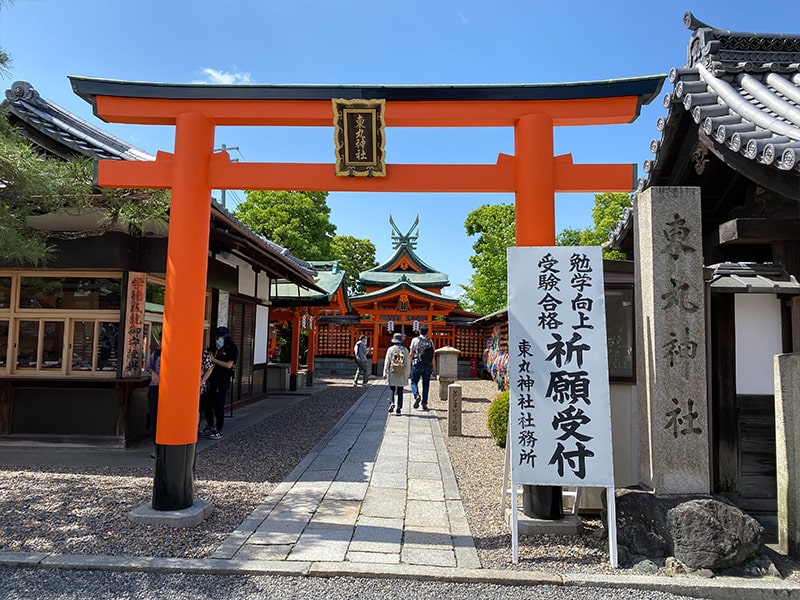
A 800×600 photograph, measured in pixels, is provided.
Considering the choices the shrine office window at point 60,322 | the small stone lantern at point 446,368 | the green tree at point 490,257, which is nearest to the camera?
the shrine office window at point 60,322

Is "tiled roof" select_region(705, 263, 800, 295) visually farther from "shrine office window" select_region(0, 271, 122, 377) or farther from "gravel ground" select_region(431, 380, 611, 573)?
"shrine office window" select_region(0, 271, 122, 377)

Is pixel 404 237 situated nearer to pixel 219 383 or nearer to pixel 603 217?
pixel 603 217

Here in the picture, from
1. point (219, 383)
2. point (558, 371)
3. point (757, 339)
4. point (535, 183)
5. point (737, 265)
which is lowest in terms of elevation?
point (219, 383)

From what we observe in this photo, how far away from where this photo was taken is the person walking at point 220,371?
8039mm

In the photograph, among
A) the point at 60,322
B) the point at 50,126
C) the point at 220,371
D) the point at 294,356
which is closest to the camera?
the point at 50,126

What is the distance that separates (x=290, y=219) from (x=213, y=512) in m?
22.3

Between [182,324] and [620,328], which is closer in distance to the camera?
[182,324]

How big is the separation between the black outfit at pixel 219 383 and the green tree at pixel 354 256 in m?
25.5

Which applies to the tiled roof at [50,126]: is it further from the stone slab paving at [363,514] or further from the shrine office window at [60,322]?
the stone slab paving at [363,514]

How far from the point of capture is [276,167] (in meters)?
4.72

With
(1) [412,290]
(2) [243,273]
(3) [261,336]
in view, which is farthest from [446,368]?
(1) [412,290]

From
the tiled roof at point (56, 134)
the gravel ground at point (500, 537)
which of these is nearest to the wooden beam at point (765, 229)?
the gravel ground at point (500, 537)

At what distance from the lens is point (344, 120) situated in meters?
4.64

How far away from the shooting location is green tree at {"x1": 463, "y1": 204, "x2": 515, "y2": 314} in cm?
2503
